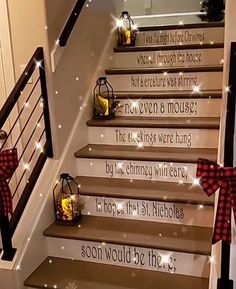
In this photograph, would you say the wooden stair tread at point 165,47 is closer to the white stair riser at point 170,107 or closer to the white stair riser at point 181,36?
the white stair riser at point 181,36

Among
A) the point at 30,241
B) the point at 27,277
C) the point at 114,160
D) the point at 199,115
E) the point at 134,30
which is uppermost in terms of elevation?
the point at 134,30

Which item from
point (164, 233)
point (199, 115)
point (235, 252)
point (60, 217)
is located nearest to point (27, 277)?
point (60, 217)

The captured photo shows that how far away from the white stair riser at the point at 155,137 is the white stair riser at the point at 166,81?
0.49 m

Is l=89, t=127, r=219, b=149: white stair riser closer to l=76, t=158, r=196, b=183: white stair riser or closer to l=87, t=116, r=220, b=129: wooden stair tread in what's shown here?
l=87, t=116, r=220, b=129: wooden stair tread

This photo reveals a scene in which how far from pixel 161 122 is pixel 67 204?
891 millimetres

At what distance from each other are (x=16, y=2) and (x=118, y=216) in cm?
151

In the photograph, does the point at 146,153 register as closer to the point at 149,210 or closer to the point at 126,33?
the point at 149,210

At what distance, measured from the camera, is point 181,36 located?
11.8ft

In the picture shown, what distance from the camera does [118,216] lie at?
8.65ft

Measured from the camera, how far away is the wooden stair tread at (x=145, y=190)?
2.44 m

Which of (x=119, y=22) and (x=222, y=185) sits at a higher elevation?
(x=119, y=22)

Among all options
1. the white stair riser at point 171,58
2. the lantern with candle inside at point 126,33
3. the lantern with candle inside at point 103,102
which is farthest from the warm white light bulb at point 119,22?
the lantern with candle inside at point 103,102

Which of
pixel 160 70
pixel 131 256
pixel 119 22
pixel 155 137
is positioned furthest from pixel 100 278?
pixel 119 22

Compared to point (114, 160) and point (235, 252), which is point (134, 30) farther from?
point (235, 252)
